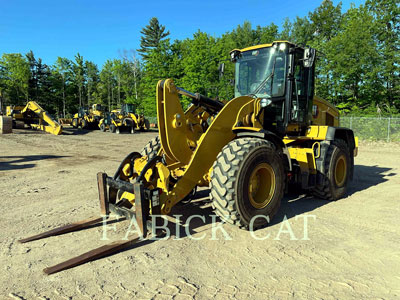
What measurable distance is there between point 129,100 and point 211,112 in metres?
40.3

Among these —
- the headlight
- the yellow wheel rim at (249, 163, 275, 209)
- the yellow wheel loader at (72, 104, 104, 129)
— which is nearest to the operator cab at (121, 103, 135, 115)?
the yellow wheel loader at (72, 104, 104, 129)

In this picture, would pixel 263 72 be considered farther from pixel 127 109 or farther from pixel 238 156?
pixel 127 109

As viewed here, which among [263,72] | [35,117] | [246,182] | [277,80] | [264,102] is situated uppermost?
[263,72]

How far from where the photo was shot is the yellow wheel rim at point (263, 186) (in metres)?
4.31

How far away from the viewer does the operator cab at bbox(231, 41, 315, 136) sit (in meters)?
5.23

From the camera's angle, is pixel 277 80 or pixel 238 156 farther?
pixel 277 80

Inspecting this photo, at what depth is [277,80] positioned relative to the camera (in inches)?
207

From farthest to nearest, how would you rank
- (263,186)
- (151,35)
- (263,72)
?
(151,35) → (263,72) → (263,186)

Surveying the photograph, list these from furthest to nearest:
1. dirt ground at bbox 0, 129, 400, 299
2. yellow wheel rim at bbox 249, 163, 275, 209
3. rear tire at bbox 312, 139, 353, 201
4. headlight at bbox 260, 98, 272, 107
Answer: rear tire at bbox 312, 139, 353, 201
headlight at bbox 260, 98, 272, 107
yellow wheel rim at bbox 249, 163, 275, 209
dirt ground at bbox 0, 129, 400, 299

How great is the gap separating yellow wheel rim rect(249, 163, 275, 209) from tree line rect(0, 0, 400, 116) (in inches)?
116

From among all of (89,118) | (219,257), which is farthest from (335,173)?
(89,118)

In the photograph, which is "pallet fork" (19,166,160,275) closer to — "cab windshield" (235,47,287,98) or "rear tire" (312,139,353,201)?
"cab windshield" (235,47,287,98)

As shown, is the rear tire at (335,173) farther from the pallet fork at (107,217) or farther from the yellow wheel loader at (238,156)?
the pallet fork at (107,217)

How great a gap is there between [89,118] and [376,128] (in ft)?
82.1
